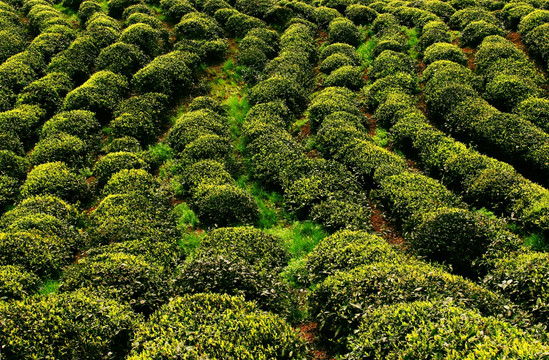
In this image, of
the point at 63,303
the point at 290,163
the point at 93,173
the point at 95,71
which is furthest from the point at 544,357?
the point at 95,71

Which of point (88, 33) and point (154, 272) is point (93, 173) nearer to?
point (154, 272)

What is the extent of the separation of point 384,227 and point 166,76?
13.7 m

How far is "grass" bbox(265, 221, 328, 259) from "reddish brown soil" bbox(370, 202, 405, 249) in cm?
205

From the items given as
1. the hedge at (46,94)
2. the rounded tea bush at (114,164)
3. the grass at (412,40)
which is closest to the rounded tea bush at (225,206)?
the rounded tea bush at (114,164)

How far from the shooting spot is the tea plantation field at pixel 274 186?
7.44 metres

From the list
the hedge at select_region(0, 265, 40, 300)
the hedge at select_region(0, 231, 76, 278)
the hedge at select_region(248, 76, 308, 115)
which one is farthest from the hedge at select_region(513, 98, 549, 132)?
the hedge at select_region(0, 265, 40, 300)

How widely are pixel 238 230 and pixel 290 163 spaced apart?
15.6 ft

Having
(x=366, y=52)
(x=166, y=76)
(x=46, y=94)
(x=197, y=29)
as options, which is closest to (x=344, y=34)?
(x=366, y=52)

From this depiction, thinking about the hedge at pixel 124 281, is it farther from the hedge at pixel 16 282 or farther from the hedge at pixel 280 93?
the hedge at pixel 280 93

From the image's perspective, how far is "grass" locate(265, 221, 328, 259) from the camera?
38.7 ft

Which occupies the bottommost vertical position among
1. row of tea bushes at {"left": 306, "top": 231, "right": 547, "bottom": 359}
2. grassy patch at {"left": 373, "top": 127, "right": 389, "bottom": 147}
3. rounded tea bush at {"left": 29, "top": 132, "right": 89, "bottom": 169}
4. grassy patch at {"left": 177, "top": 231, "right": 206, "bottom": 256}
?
grassy patch at {"left": 177, "top": 231, "right": 206, "bottom": 256}

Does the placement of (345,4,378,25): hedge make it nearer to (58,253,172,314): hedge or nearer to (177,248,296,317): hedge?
(177,248,296,317): hedge

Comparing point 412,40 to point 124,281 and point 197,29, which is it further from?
point 124,281

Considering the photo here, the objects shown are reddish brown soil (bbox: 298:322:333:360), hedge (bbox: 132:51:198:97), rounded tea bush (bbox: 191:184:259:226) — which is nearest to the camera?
reddish brown soil (bbox: 298:322:333:360)
